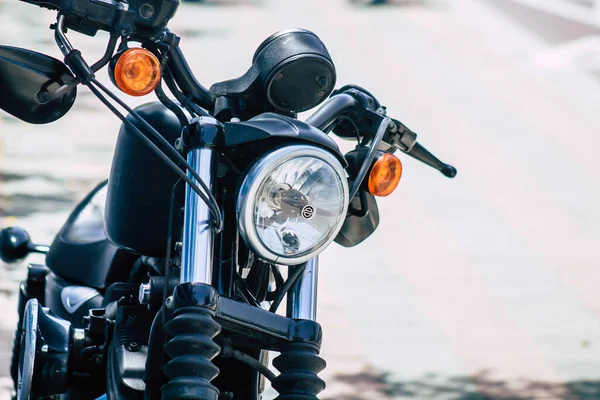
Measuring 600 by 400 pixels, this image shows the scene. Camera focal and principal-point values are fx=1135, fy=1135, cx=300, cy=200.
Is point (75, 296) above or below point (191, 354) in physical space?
above

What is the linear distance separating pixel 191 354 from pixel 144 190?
2.94ft

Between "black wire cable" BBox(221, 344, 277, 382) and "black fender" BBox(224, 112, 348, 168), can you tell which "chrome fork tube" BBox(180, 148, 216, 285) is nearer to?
"black fender" BBox(224, 112, 348, 168)

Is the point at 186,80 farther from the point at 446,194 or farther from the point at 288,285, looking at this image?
the point at 446,194

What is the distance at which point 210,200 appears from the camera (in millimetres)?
2629

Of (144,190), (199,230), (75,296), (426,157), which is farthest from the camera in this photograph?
(75,296)

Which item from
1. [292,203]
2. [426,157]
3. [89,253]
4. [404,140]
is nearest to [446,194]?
[89,253]

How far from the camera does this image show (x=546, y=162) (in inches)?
413

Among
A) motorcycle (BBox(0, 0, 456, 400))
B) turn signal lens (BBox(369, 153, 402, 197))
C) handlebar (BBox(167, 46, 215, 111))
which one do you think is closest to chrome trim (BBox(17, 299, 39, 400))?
motorcycle (BBox(0, 0, 456, 400))

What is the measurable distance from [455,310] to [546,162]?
148 inches

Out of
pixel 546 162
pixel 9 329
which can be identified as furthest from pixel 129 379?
pixel 546 162

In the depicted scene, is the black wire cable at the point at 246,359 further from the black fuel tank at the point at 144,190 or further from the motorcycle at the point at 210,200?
the black fuel tank at the point at 144,190

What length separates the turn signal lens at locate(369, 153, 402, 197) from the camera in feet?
9.91

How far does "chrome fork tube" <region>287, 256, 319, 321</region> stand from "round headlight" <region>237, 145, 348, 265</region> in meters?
0.12

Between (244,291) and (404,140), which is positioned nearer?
(244,291)
